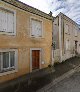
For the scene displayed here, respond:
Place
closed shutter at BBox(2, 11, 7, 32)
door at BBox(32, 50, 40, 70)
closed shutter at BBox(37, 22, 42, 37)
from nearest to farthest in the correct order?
closed shutter at BBox(2, 11, 7, 32) → door at BBox(32, 50, 40, 70) → closed shutter at BBox(37, 22, 42, 37)

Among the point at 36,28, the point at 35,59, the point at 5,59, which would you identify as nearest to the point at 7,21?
the point at 5,59

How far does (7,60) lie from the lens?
10.0m

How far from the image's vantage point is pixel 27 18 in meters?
11.8

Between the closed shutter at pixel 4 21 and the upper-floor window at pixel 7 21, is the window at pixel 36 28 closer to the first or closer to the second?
the upper-floor window at pixel 7 21

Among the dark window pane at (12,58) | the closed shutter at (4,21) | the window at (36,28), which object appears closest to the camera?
the closed shutter at (4,21)

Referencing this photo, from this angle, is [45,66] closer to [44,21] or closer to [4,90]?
[44,21]

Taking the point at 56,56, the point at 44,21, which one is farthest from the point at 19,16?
the point at 56,56

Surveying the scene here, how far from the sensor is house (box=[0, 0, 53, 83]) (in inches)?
381

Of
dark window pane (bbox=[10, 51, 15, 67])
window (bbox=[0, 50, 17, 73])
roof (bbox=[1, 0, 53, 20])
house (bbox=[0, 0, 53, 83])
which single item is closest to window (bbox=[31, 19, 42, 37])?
house (bbox=[0, 0, 53, 83])

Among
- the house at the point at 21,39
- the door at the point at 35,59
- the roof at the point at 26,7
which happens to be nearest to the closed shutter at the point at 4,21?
the house at the point at 21,39

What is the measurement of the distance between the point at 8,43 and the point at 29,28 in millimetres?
2963

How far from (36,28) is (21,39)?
261 centimetres

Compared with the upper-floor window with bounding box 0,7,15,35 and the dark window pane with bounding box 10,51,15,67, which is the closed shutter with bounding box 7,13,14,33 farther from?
the dark window pane with bounding box 10,51,15,67

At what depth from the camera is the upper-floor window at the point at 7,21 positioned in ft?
31.4
